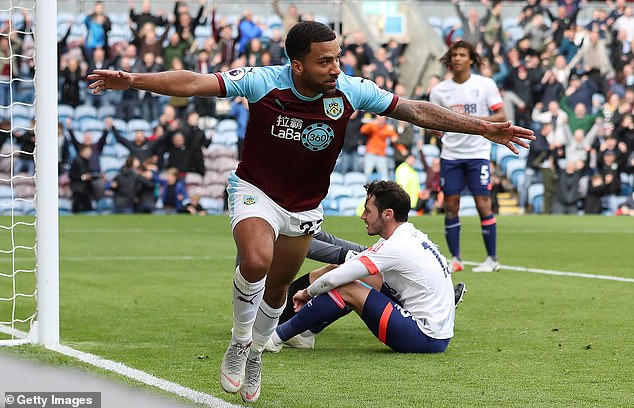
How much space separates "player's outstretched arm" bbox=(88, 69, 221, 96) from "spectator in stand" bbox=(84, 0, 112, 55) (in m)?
19.1

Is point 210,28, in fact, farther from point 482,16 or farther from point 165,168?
point 482,16

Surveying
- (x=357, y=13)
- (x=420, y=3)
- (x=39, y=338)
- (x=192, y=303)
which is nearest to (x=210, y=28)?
(x=357, y=13)

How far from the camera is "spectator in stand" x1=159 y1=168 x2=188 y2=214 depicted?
2380cm

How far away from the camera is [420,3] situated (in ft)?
91.0

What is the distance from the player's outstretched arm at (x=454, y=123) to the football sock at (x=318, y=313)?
145 cm

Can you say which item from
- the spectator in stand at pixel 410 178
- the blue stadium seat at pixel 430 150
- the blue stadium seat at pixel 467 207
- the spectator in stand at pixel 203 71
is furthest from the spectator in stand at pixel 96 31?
the blue stadium seat at pixel 467 207

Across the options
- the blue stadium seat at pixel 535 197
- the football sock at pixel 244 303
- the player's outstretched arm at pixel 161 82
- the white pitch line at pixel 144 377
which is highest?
the player's outstretched arm at pixel 161 82

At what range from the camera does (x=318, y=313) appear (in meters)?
7.21

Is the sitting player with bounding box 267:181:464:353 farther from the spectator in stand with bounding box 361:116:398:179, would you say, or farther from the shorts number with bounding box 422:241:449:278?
the spectator in stand with bounding box 361:116:398:179

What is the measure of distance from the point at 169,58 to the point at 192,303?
599 inches

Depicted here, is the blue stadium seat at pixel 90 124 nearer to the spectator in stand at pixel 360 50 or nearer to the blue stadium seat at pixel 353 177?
the blue stadium seat at pixel 353 177

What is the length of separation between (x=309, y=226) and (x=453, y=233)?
6906 mm

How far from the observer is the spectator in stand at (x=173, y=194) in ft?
78.1

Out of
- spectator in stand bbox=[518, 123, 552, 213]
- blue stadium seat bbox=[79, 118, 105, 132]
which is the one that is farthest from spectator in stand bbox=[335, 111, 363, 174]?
blue stadium seat bbox=[79, 118, 105, 132]
